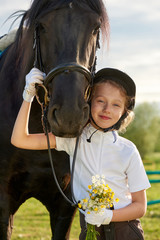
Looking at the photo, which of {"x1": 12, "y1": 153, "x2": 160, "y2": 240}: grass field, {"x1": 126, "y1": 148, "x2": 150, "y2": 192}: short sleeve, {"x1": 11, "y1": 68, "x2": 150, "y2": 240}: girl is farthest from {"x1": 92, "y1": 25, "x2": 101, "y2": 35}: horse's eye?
{"x1": 12, "y1": 153, "x2": 160, "y2": 240}: grass field

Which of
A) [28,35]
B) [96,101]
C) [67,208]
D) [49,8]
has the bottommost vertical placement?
[67,208]

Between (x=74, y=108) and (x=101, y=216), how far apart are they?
25.0 inches

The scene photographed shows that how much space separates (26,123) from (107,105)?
541 millimetres

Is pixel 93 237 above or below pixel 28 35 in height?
below

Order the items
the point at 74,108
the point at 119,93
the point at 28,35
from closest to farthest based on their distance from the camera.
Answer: the point at 74,108 < the point at 119,93 < the point at 28,35

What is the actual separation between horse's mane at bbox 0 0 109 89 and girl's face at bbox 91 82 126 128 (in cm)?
53

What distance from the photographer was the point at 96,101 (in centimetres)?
227

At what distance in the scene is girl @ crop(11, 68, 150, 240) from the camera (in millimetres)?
2186

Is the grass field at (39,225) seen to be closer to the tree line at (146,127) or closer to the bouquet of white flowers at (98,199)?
the bouquet of white flowers at (98,199)

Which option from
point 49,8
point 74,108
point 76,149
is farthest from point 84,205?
point 49,8

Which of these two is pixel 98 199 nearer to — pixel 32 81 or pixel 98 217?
pixel 98 217

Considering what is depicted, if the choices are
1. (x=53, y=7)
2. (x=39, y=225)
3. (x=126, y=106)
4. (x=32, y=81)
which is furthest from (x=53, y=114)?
(x=39, y=225)

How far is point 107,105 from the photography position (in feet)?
7.37

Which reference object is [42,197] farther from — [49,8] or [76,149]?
[49,8]
